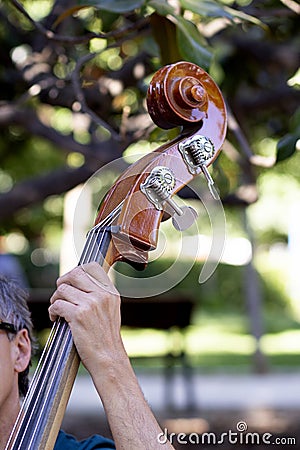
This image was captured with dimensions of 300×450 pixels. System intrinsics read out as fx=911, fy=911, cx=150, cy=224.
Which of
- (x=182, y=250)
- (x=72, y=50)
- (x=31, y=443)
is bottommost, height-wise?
(x=31, y=443)

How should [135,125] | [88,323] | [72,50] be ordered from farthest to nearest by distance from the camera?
[135,125], [72,50], [88,323]

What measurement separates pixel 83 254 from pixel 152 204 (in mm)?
162

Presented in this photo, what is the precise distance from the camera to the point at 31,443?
5.03ft

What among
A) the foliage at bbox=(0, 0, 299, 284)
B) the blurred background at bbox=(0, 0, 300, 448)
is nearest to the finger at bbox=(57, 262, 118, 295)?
the blurred background at bbox=(0, 0, 300, 448)

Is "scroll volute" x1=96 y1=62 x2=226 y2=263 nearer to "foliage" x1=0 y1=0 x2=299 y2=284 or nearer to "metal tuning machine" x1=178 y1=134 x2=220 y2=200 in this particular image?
"metal tuning machine" x1=178 y1=134 x2=220 y2=200

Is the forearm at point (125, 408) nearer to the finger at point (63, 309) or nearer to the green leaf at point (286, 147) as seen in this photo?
the finger at point (63, 309)

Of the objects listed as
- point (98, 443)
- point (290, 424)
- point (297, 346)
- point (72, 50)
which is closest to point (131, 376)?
point (98, 443)

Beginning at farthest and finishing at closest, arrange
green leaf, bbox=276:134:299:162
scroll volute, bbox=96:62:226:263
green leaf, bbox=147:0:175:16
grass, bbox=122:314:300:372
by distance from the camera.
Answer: grass, bbox=122:314:300:372, green leaf, bbox=276:134:299:162, green leaf, bbox=147:0:175:16, scroll volute, bbox=96:62:226:263

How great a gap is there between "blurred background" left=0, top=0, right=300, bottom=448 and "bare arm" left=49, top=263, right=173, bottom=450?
6.3 inches

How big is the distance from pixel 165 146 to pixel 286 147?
880mm

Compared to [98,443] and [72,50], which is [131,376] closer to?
[98,443]

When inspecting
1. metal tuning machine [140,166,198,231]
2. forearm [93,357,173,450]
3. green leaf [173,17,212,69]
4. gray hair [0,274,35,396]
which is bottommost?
forearm [93,357,173,450]

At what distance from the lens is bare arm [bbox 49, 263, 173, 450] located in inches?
60.3

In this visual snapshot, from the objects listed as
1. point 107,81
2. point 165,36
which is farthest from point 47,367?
point 107,81
